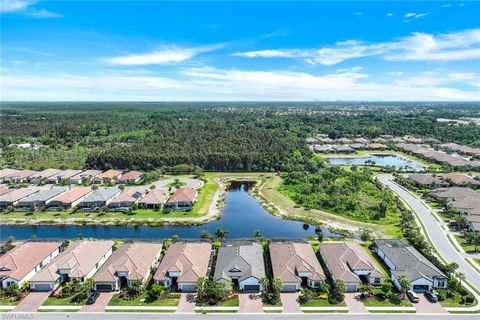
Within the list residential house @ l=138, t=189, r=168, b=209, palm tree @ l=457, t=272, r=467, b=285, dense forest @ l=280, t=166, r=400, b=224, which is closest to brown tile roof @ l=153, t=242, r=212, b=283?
residential house @ l=138, t=189, r=168, b=209

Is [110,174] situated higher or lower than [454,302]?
higher

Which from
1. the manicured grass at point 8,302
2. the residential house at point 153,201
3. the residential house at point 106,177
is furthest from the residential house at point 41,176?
the manicured grass at point 8,302

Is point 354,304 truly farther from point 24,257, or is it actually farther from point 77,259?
point 24,257

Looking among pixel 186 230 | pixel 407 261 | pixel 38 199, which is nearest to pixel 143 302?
pixel 186 230

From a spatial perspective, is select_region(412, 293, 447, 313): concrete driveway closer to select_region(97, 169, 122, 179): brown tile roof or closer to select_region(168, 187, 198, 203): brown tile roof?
select_region(168, 187, 198, 203): brown tile roof

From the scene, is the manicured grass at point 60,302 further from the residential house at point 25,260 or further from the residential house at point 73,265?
the residential house at point 25,260

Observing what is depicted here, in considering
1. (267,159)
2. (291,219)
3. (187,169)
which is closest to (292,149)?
(267,159)

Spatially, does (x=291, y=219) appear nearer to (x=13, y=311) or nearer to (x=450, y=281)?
(x=450, y=281)
